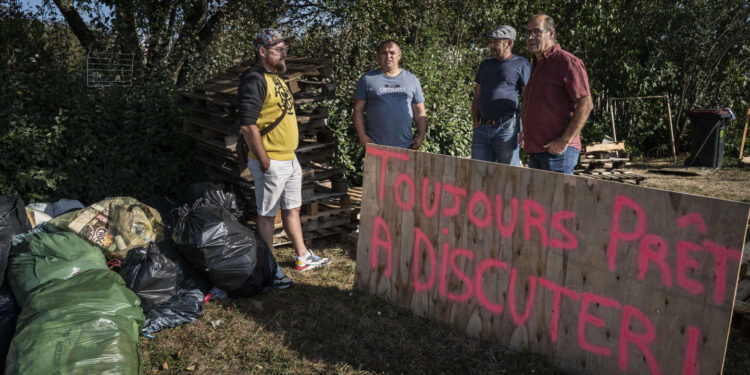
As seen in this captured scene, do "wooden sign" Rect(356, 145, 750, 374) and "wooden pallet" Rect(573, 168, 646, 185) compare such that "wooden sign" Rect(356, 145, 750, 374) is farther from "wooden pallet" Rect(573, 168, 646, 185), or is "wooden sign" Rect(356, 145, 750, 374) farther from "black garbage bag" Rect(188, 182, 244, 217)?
"wooden pallet" Rect(573, 168, 646, 185)

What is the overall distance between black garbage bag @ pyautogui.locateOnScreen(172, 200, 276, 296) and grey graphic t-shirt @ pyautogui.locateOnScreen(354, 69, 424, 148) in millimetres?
1517

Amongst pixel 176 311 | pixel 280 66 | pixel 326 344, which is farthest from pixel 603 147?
pixel 176 311

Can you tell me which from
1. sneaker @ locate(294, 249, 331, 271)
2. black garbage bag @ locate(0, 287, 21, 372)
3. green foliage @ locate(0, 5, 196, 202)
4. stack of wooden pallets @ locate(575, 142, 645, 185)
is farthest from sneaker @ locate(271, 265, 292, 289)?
stack of wooden pallets @ locate(575, 142, 645, 185)

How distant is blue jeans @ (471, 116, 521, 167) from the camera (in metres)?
4.64

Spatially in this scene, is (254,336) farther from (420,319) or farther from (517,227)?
(517,227)

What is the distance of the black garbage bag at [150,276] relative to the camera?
362 centimetres

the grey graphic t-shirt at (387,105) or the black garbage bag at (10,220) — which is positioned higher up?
the grey graphic t-shirt at (387,105)

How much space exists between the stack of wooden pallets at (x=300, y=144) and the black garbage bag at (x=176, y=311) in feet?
4.50

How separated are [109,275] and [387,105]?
260cm

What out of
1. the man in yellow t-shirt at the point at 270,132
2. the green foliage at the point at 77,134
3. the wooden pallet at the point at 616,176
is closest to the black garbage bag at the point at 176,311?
the man in yellow t-shirt at the point at 270,132

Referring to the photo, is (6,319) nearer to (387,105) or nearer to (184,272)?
(184,272)

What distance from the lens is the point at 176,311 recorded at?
3.70m

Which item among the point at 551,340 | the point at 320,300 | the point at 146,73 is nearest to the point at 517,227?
the point at 551,340

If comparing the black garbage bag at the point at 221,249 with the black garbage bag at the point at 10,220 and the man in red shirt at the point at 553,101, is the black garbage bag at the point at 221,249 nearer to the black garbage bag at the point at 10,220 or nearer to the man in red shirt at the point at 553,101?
the black garbage bag at the point at 10,220
